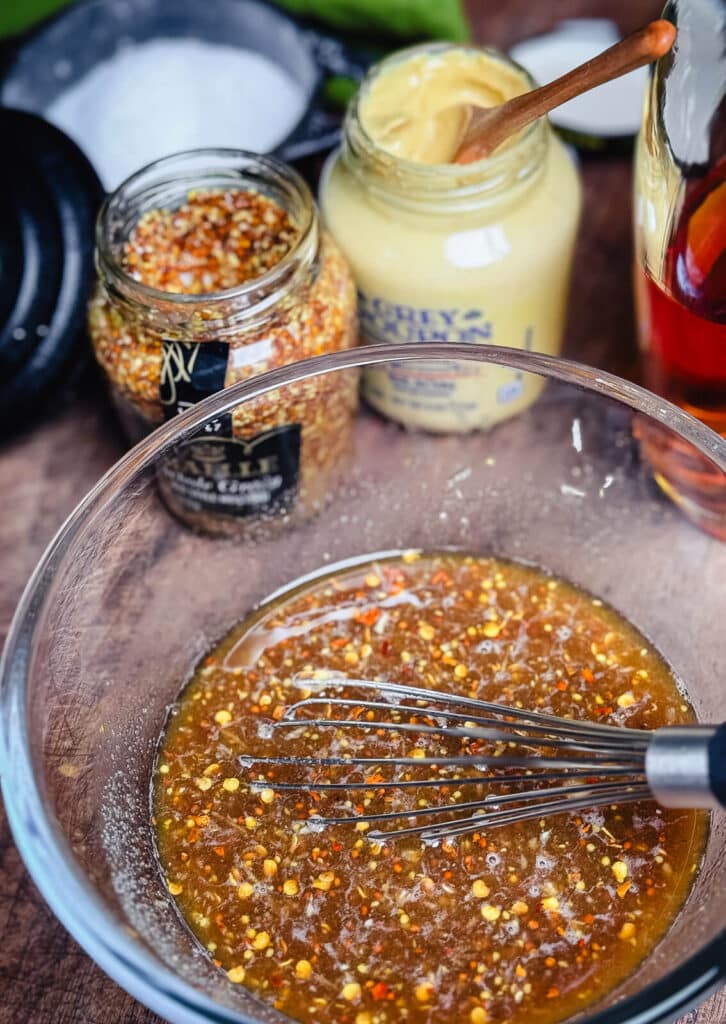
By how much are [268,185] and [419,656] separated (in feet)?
1.61

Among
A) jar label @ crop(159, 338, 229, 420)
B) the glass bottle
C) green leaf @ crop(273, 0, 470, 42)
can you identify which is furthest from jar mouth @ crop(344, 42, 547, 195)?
green leaf @ crop(273, 0, 470, 42)

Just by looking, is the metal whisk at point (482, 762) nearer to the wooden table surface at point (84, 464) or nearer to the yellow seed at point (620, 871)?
the yellow seed at point (620, 871)

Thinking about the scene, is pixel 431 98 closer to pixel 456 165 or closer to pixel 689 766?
pixel 456 165

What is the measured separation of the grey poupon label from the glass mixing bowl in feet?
0.09

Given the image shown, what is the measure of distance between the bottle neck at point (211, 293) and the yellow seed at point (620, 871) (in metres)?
0.56

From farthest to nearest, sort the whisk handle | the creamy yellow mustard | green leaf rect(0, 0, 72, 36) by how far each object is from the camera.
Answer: green leaf rect(0, 0, 72, 36)
the creamy yellow mustard
the whisk handle

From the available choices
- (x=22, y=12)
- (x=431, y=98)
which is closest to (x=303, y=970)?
(x=431, y=98)

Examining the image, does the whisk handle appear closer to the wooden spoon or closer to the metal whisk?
the metal whisk

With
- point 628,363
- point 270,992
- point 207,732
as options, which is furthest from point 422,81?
point 270,992

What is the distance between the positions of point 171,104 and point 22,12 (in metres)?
0.28

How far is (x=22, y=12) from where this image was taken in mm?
1553

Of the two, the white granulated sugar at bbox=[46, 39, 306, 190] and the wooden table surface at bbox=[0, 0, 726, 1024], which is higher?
the white granulated sugar at bbox=[46, 39, 306, 190]

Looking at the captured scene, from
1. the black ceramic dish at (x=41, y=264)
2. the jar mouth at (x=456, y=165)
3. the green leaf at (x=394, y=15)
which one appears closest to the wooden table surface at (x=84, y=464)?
the black ceramic dish at (x=41, y=264)

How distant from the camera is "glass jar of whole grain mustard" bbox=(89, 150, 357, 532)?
1.08m
